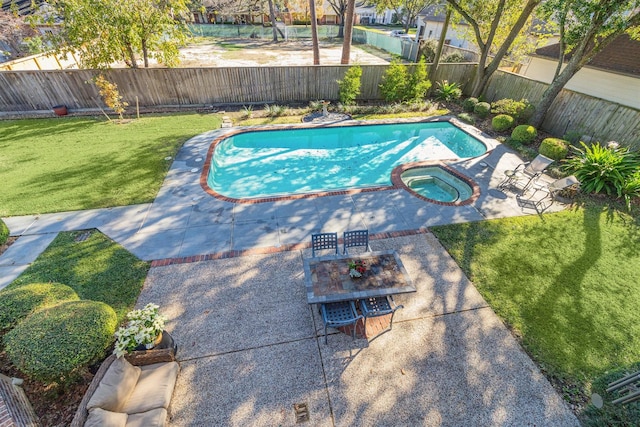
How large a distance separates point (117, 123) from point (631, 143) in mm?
21126

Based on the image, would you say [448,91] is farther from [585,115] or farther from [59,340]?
[59,340]

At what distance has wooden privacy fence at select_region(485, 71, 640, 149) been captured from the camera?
33.0ft

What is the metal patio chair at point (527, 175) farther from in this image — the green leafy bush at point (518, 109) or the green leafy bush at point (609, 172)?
the green leafy bush at point (518, 109)

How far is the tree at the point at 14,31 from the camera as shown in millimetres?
17469

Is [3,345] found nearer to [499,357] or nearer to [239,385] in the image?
[239,385]

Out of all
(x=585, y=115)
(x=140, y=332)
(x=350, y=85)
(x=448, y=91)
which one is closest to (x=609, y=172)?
(x=585, y=115)

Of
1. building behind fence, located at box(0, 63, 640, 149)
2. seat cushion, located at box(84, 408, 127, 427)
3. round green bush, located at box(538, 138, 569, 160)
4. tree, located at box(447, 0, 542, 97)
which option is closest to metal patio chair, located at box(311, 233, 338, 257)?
seat cushion, located at box(84, 408, 127, 427)

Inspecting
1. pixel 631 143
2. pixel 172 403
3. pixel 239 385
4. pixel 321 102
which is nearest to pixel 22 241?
pixel 172 403

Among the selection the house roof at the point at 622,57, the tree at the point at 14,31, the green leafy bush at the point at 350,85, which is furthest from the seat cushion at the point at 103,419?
the tree at the point at 14,31

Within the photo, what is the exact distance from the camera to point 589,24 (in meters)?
9.80

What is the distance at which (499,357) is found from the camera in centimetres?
468

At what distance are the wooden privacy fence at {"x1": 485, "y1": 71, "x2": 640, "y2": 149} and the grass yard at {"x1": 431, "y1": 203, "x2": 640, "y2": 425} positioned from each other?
442cm

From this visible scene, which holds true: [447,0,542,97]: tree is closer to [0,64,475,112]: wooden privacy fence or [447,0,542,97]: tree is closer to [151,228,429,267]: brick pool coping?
[0,64,475,112]: wooden privacy fence

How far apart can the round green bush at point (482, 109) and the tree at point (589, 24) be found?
2.81 m
